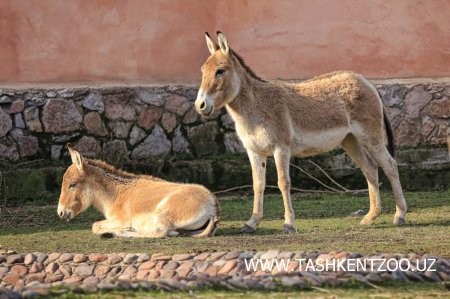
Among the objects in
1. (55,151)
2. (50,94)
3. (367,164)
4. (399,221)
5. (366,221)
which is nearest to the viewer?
(399,221)

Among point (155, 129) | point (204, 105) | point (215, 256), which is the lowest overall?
point (215, 256)

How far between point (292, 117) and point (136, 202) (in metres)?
2.09

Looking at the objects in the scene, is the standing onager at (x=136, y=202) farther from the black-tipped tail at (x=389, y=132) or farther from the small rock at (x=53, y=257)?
the black-tipped tail at (x=389, y=132)

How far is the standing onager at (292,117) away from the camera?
48.5ft

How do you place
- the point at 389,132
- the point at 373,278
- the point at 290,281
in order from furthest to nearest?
the point at 389,132 → the point at 373,278 → the point at 290,281

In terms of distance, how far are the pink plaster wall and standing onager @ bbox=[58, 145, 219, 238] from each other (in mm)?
3303

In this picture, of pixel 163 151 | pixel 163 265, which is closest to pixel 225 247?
pixel 163 265

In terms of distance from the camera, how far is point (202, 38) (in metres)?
18.9

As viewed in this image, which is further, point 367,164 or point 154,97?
point 154,97

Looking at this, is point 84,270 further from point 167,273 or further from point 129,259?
point 167,273

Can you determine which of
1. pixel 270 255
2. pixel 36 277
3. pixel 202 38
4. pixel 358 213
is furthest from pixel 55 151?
pixel 270 255

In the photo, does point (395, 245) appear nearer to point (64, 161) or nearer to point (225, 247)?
point (225, 247)

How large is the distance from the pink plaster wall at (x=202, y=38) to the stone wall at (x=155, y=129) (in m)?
0.28

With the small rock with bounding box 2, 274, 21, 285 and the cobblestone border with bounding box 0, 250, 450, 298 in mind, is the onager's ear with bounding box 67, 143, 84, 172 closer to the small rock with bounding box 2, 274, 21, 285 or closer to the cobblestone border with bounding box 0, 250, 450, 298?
the cobblestone border with bounding box 0, 250, 450, 298
